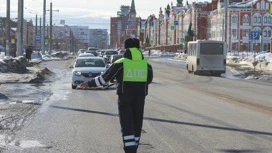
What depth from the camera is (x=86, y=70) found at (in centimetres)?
2506

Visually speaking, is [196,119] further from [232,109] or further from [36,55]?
[36,55]

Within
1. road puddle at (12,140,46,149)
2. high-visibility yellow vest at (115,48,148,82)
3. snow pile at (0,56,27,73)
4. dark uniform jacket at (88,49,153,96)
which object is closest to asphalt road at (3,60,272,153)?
road puddle at (12,140,46,149)

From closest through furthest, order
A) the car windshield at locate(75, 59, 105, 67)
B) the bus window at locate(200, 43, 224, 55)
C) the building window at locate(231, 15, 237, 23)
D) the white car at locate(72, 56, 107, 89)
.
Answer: the white car at locate(72, 56, 107, 89), the car windshield at locate(75, 59, 105, 67), the bus window at locate(200, 43, 224, 55), the building window at locate(231, 15, 237, 23)

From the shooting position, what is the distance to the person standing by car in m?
7.92

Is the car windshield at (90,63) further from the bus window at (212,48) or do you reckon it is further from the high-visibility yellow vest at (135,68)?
the high-visibility yellow vest at (135,68)

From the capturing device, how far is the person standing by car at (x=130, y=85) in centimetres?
792

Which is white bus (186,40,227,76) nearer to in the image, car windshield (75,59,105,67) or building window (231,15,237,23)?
car windshield (75,59,105,67)

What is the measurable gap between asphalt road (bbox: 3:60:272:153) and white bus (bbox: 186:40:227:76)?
20.7 meters

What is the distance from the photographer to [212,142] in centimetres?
1009

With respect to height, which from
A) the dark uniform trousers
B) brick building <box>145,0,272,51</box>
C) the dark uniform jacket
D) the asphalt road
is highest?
brick building <box>145,0,272,51</box>

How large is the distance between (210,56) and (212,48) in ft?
1.97

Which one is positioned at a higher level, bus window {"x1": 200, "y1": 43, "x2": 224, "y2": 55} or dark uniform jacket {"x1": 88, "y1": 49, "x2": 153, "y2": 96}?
bus window {"x1": 200, "y1": 43, "x2": 224, "y2": 55}

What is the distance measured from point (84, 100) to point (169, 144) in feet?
30.6

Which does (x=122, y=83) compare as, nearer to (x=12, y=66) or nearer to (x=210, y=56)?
(x=12, y=66)
